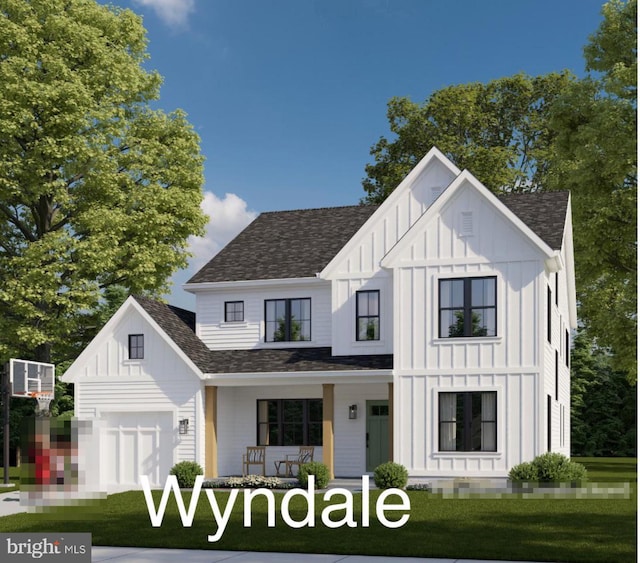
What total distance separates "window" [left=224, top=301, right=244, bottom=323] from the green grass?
37.8ft

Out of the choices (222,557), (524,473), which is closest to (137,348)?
(524,473)

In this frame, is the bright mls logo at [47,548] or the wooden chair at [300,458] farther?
the wooden chair at [300,458]

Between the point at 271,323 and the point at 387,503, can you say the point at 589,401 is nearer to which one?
the point at 271,323

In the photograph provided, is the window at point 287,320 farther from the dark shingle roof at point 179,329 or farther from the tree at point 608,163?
the tree at point 608,163

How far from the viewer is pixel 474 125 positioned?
52.8 meters

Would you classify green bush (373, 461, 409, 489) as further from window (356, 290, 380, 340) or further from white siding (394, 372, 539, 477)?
window (356, 290, 380, 340)

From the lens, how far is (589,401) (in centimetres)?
5653

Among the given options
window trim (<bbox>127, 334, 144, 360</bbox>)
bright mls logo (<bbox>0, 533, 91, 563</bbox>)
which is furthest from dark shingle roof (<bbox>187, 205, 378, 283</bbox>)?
bright mls logo (<bbox>0, 533, 91, 563</bbox>)

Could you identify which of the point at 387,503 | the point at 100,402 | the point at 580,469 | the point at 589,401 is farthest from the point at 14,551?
the point at 589,401

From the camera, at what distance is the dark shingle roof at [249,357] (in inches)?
1243

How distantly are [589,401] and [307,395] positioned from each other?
27.5 m

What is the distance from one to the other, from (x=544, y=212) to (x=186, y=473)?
1364 centimetres

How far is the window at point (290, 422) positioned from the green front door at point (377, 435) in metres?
1.75

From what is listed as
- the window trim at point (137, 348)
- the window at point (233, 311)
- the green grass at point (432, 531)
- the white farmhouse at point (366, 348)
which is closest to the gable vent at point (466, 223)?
the white farmhouse at point (366, 348)
